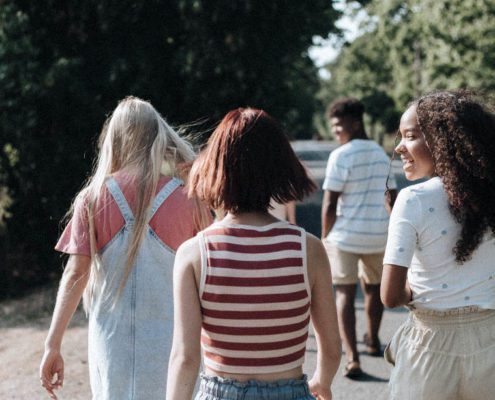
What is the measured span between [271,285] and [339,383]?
3.65 meters

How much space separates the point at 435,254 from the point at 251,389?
834 millimetres

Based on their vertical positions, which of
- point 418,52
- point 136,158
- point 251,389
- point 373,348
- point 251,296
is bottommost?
point 373,348

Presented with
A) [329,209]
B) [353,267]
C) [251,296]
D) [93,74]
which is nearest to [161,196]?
[251,296]

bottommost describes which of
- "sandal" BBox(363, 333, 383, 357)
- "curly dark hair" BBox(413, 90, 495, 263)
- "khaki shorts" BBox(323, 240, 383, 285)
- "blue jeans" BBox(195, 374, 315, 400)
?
"sandal" BBox(363, 333, 383, 357)

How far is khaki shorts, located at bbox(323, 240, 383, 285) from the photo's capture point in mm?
5859

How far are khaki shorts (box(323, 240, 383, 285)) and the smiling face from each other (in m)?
3.16

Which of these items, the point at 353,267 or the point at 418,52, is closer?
the point at 353,267

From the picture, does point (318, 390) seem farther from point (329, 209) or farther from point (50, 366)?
point (329, 209)

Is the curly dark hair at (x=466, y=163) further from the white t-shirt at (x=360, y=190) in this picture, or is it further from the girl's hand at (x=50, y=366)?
the white t-shirt at (x=360, y=190)

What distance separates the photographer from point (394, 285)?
8.56 feet

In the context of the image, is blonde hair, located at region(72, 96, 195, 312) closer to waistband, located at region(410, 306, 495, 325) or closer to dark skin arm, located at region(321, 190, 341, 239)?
waistband, located at region(410, 306, 495, 325)

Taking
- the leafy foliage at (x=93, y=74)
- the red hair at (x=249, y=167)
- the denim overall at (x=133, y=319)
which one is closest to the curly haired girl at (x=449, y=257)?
the red hair at (x=249, y=167)

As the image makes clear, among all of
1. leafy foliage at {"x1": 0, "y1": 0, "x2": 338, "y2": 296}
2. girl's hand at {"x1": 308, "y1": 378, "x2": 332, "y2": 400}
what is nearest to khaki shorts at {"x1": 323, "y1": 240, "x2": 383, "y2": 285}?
girl's hand at {"x1": 308, "y1": 378, "x2": 332, "y2": 400}

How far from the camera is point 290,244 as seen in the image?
2252 millimetres
